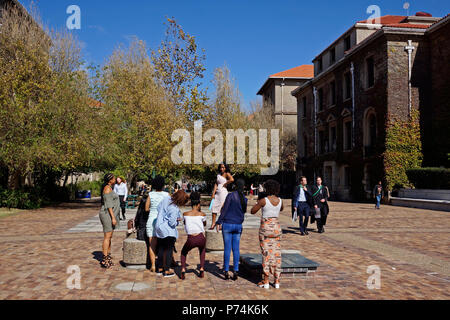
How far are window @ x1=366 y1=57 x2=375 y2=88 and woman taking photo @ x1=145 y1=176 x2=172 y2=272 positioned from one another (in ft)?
85.8

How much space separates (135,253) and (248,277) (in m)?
2.18

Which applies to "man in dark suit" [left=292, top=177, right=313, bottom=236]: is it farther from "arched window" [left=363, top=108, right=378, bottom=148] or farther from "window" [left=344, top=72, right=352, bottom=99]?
"window" [left=344, top=72, right=352, bottom=99]

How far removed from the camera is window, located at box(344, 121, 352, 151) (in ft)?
110

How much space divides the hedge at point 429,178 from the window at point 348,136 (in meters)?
7.57

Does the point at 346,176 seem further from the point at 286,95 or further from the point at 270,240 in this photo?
the point at 270,240

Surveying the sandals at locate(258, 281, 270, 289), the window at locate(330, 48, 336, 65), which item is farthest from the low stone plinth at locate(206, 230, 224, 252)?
the window at locate(330, 48, 336, 65)

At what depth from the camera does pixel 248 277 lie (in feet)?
22.3

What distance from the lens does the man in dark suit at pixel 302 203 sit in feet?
40.4

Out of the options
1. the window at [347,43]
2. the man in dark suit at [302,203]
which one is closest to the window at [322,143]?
the window at [347,43]

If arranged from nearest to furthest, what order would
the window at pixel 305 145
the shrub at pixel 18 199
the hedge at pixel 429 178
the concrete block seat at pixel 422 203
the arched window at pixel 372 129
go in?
the concrete block seat at pixel 422 203 < the shrub at pixel 18 199 < the hedge at pixel 429 178 < the arched window at pixel 372 129 < the window at pixel 305 145

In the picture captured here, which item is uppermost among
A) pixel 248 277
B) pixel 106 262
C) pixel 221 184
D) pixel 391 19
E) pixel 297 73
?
pixel 297 73

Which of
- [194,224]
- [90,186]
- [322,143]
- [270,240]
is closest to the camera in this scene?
[270,240]

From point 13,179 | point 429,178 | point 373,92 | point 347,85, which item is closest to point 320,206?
point 429,178

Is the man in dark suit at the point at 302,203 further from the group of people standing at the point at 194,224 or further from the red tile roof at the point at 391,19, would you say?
the red tile roof at the point at 391,19
